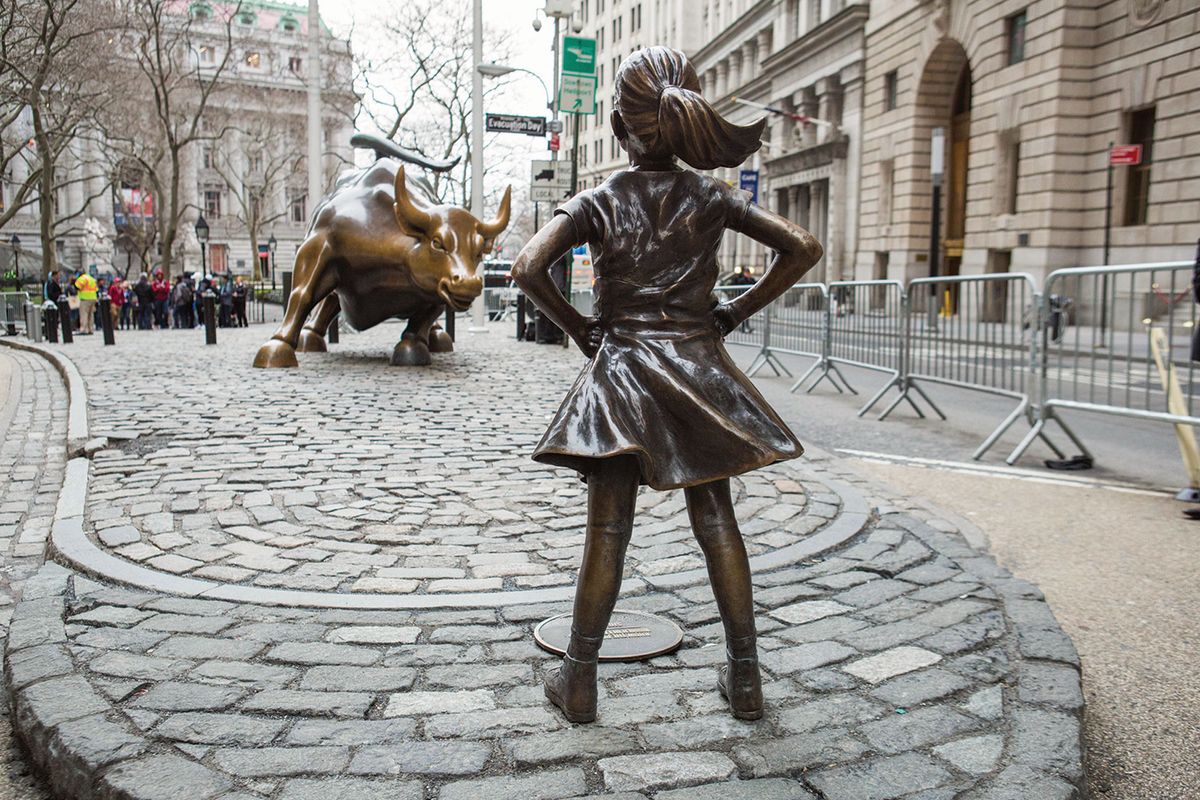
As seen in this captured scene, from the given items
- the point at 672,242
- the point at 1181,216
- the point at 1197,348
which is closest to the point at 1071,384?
the point at 1197,348

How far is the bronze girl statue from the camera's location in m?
2.75

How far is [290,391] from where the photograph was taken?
9.98 metres

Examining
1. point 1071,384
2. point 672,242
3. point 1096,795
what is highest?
point 672,242

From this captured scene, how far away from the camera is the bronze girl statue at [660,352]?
275 cm

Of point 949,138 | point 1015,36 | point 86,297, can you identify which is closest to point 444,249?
point 86,297

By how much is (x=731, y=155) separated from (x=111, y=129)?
3672cm

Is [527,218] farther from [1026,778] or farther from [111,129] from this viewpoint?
[1026,778]

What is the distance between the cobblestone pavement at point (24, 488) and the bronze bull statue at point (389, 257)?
9.54ft

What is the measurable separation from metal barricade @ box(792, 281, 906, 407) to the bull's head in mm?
4165

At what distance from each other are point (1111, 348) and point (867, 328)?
3.85m

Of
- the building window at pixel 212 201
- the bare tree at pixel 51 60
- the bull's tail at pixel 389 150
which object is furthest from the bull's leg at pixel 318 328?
the building window at pixel 212 201

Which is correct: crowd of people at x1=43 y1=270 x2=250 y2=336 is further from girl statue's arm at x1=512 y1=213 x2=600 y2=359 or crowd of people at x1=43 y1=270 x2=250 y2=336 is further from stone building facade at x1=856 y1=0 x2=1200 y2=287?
girl statue's arm at x1=512 y1=213 x2=600 y2=359

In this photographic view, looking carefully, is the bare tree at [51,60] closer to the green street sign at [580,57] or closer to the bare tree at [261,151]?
the green street sign at [580,57]

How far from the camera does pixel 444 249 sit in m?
11.0
